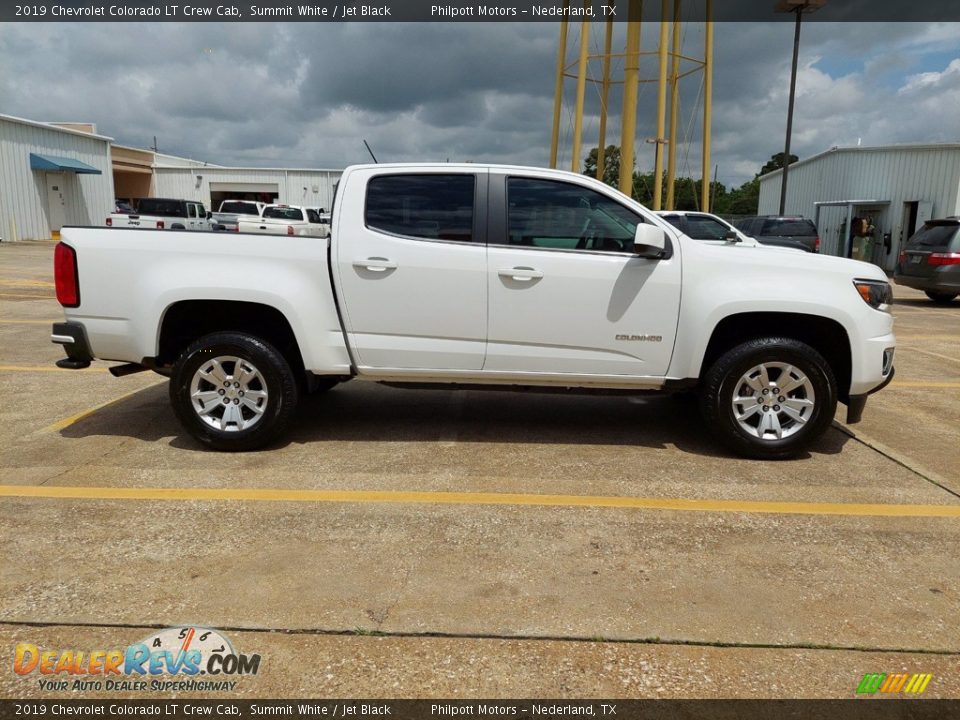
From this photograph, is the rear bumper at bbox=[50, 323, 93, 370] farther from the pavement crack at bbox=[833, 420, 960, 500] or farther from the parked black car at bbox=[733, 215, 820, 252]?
the parked black car at bbox=[733, 215, 820, 252]

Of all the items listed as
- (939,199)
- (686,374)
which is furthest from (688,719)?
(939,199)

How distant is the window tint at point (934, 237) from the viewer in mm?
14031

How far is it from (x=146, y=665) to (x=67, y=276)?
120 inches

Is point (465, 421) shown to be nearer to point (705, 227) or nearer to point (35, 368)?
point (35, 368)

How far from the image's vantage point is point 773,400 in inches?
188

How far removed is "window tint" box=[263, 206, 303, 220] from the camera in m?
26.5

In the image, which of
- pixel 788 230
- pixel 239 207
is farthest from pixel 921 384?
pixel 239 207

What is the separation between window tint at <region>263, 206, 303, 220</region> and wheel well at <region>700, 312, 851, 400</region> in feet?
76.9

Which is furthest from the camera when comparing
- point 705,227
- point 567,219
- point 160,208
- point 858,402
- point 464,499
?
point 160,208

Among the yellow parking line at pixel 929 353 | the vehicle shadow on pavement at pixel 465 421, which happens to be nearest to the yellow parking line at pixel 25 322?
the vehicle shadow on pavement at pixel 465 421

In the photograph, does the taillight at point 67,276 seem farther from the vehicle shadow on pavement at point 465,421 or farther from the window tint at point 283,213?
the window tint at point 283,213

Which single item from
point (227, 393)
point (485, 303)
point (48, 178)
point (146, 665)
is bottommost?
point (146, 665)

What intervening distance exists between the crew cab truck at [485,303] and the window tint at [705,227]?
1103 cm

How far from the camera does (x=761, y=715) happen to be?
2.35m
